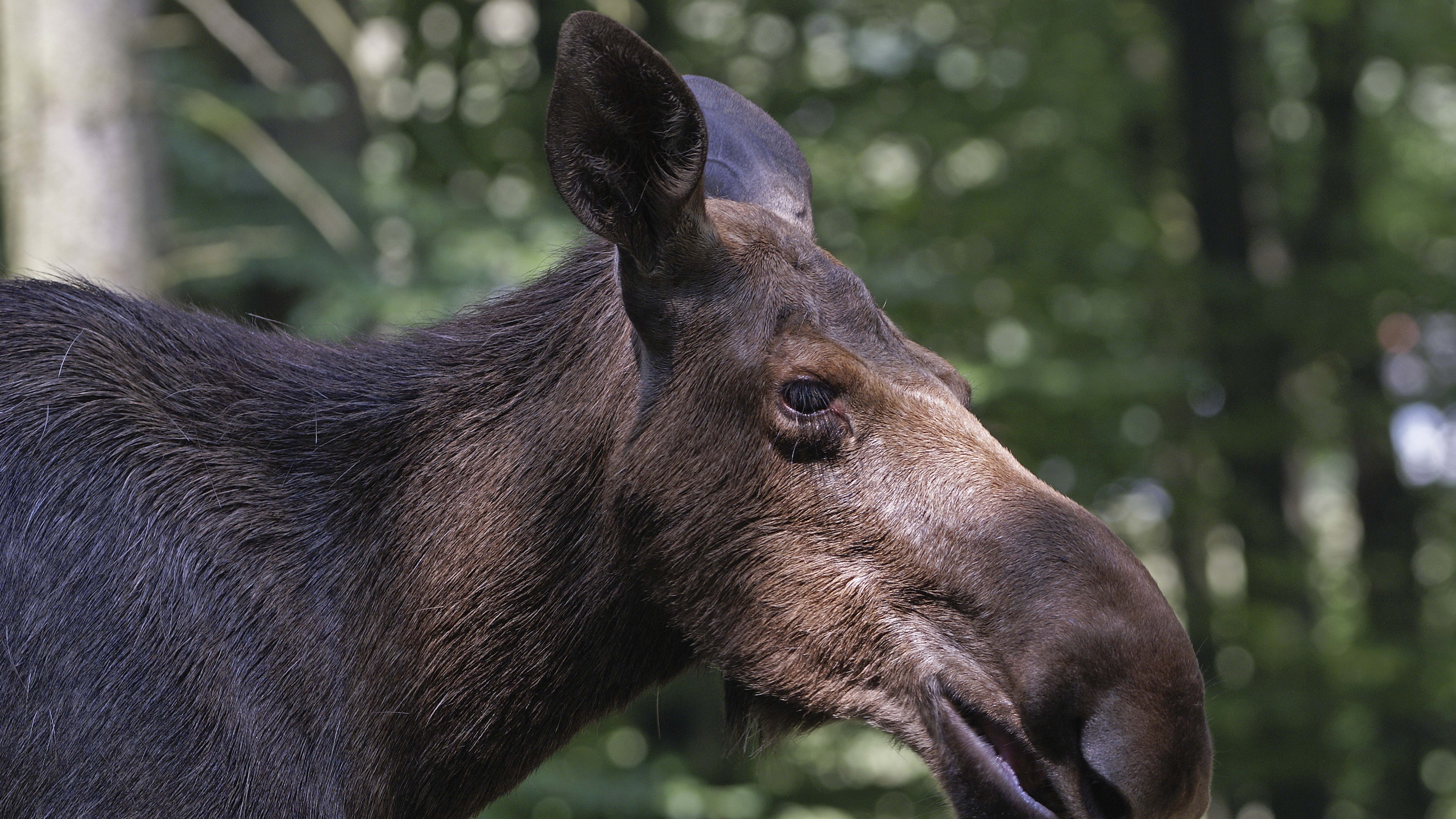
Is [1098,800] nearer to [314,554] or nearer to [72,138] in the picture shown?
[314,554]

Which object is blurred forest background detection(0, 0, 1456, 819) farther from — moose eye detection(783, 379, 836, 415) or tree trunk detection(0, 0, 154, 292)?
moose eye detection(783, 379, 836, 415)

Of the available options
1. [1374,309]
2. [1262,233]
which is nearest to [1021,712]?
[1374,309]

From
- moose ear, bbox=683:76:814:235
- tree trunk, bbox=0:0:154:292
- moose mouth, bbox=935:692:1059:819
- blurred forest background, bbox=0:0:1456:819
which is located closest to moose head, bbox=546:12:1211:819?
moose mouth, bbox=935:692:1059:819

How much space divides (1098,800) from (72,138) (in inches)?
210

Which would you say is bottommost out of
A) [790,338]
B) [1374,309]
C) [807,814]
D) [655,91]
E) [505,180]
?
[807,814]

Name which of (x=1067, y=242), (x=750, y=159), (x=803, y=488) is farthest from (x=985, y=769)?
(x=1067, y=242)

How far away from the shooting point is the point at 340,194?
977 centimetres

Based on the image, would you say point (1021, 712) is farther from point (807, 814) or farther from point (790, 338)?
point (807, 814)

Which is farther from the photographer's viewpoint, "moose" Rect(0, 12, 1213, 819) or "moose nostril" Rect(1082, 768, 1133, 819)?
"moose" Rect(0, 12, 1213, 819)

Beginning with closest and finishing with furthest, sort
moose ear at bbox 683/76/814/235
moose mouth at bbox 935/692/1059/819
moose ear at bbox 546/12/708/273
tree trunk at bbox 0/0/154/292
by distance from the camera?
moose mouth at bbox 935/692/1059/819 < moose ear at bbox 546/12/708/273 < moose ear at bbox 683/76/814/235 < tree trunk at bbox 0/0/154/292

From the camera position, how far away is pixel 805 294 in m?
3.00

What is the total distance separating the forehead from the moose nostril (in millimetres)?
1009

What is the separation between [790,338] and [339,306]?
5961 mm

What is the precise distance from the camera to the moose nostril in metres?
2.36
